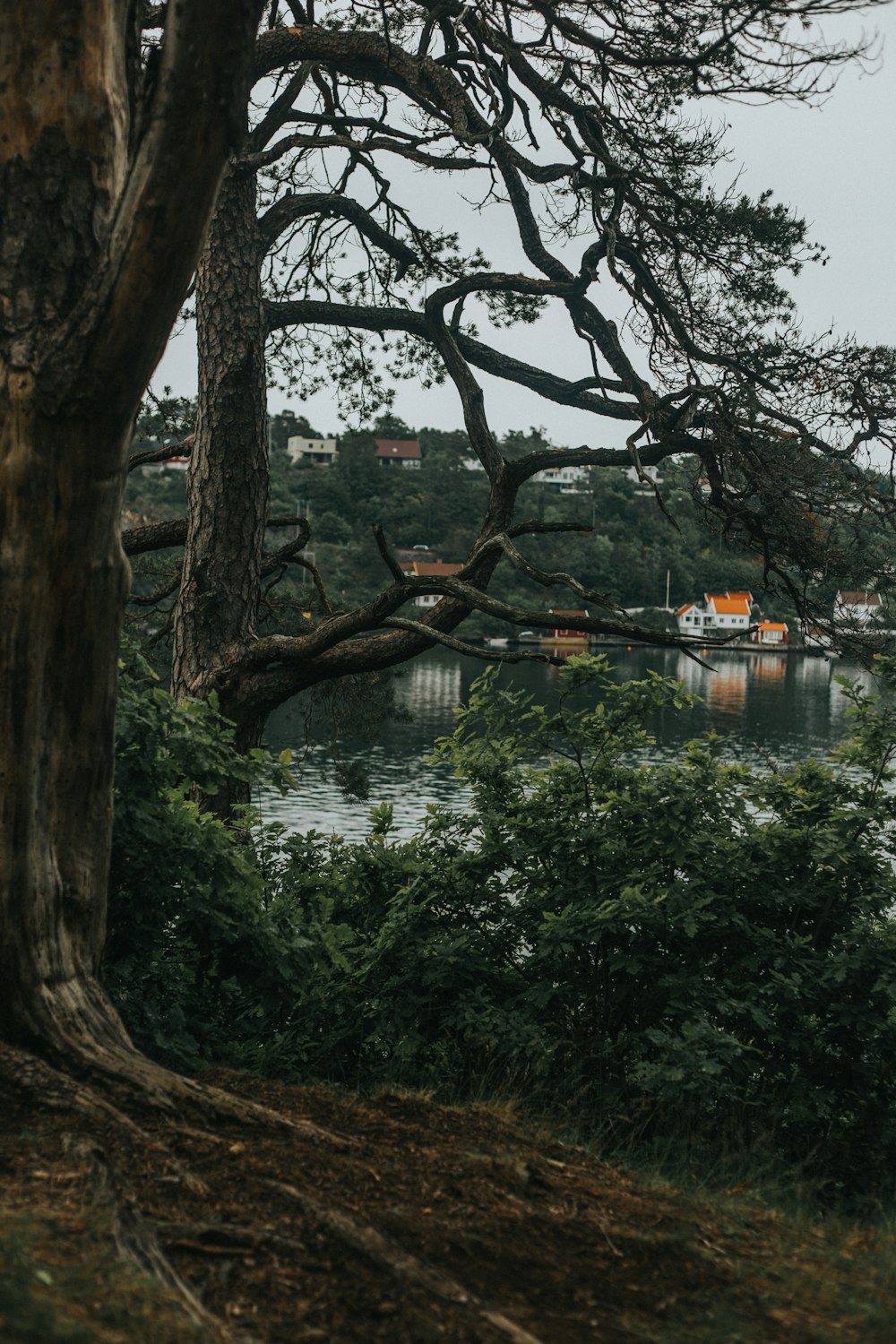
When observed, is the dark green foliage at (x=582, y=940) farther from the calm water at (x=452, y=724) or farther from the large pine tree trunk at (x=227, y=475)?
the large pine tree trunk at (x=227, y=475)

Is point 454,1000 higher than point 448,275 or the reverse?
the reverse

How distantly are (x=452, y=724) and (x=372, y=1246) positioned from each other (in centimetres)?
3533

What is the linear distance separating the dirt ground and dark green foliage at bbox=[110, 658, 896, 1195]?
5.22 feet

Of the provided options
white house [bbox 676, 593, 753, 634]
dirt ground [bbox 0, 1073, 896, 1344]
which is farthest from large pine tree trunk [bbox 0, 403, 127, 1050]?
white house [bbox 676, 593, 753, 634]

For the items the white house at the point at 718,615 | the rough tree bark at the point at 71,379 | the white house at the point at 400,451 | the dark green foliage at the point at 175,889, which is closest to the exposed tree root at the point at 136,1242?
the rough tree bark at the point at 71,379

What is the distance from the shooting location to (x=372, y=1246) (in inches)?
119

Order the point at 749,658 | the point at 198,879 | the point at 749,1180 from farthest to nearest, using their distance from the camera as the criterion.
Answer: the point at 749,658 → the point at 198,879 → the point at 749,1180

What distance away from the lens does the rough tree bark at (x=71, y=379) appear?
11.5 feet

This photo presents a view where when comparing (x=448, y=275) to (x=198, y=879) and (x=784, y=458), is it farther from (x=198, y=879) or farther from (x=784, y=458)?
(x=198, y=879)

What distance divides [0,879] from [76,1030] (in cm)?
55

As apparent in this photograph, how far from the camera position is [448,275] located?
11078mm

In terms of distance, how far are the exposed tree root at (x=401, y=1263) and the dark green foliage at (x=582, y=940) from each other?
2.21 m

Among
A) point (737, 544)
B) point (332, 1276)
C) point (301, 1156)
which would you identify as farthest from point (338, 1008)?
point (737, 544)

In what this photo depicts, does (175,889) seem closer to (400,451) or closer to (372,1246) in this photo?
(372,1246)
